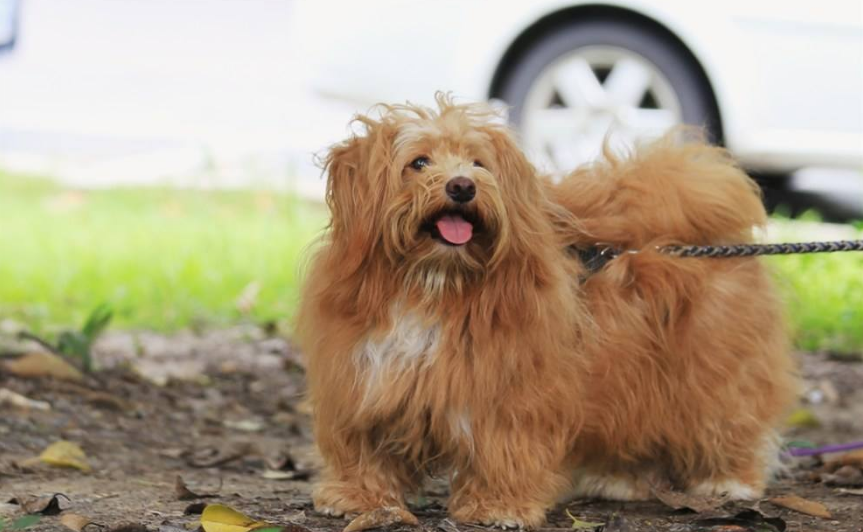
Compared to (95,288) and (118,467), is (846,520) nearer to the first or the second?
(118,467)

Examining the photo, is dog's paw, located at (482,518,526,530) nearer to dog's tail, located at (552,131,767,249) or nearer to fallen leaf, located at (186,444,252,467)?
dog's tail, located at (552,131,767,249)

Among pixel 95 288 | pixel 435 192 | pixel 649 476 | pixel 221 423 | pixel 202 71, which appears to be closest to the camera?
pixel 435 192

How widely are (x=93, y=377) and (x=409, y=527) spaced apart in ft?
8.58

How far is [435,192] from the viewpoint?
12.9ft

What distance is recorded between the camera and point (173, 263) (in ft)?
29.2

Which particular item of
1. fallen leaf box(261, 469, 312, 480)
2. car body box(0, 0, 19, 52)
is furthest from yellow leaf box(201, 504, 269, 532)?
car body box(0, 0, 19, 52)

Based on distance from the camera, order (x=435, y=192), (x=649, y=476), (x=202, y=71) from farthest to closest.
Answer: (x=202, y=71)
(x=649, y=476)
(x=435, y=192)

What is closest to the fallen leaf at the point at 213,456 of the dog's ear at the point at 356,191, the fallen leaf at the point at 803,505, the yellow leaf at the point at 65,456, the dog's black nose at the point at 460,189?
the yellow leaf at the point at 65,456

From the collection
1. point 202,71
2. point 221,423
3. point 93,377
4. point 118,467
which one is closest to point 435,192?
point 118,467

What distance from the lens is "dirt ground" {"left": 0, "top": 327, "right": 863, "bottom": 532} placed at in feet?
14.2

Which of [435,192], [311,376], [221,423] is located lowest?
[221,423]

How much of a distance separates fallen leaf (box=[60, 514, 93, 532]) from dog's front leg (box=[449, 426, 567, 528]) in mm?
1070

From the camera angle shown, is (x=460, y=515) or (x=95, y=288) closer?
(x=460, y=515)

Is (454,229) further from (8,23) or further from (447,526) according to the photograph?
(8,23)
